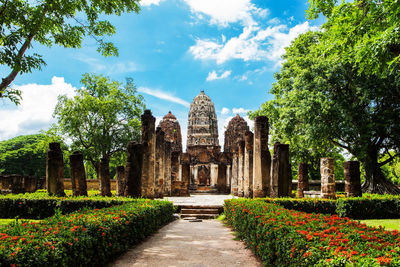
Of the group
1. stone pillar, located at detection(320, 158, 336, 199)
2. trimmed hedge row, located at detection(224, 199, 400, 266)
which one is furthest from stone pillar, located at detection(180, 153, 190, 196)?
trimmed hedge row, located at detection(224, 199, 400, 266)

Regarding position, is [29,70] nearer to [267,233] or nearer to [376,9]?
[267,233]

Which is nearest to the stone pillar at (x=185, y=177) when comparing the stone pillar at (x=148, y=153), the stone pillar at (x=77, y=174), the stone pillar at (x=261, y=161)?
the stone pillar at (x=148, y=153)

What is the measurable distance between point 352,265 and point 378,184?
21611 millimetres

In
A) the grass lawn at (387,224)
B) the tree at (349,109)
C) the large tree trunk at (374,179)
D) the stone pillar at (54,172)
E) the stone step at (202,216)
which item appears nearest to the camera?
the grass lawn at (387,224)

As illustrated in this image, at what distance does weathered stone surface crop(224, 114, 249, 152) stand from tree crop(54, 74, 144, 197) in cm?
1575

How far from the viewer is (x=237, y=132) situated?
42.3m

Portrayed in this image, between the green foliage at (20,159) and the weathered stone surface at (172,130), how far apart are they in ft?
55.7

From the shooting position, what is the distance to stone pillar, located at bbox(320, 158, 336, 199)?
15688 mm

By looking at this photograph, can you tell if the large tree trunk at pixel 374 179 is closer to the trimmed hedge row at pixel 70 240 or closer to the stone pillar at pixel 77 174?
the stone pillar at pixel 77 174

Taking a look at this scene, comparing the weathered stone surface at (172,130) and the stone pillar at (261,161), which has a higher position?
the weathered stone surface at (172,130)

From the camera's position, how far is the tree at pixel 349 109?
19688mm

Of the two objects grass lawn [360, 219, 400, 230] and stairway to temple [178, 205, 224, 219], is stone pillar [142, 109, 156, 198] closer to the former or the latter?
stairway to temple [178, 205, 224, 219]

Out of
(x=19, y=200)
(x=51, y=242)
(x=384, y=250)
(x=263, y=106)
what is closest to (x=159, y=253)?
(x=51, y=242)

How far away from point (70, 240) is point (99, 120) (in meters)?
27.6
